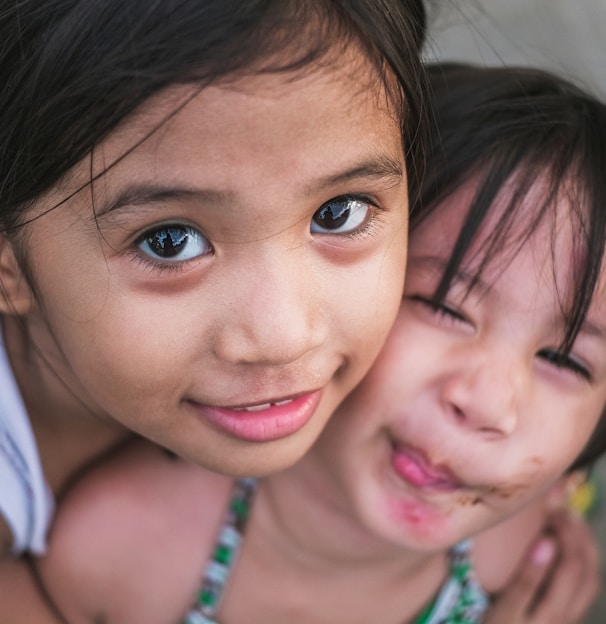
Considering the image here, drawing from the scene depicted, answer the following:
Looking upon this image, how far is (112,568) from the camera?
1.42m

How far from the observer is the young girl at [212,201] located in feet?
2.67

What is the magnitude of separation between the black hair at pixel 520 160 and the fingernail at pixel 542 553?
62 centimetres

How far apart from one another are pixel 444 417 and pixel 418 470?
0.09 meters

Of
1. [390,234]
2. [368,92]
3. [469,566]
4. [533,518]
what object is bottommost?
[469,566]

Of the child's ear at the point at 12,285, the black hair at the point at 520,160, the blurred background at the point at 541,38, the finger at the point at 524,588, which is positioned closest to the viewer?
the child's ear at the point at 12,285

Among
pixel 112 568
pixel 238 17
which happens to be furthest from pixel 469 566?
pixel 238 17

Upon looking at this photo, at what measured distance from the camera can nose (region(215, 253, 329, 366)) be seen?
0.90m

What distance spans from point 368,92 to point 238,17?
0.17m

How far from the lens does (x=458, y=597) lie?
152 centimetres

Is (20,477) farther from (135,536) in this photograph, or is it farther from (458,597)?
(458,597)

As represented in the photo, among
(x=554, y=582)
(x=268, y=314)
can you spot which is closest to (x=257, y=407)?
(x=268, y=314)

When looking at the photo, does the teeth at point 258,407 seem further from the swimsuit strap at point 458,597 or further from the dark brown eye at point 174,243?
the swimsuit strap at point 458,597

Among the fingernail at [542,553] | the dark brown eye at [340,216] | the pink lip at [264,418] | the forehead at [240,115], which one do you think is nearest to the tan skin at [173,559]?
the fingernail at [542,553]

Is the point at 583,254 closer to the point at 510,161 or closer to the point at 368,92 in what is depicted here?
the point at 510,161
